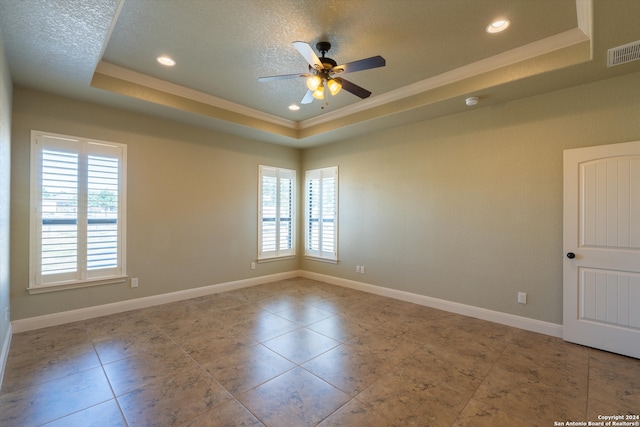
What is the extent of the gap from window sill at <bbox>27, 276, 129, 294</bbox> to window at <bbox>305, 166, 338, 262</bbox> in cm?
338

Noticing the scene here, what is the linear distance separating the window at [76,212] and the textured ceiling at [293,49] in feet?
2.40

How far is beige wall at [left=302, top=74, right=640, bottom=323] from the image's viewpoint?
3.29 m

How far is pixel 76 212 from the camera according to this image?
3678 mm

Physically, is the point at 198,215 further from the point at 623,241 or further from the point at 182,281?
the point at 623,241

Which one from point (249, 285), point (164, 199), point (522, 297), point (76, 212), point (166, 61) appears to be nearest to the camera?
point (166, 61)

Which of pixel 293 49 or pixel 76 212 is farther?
pixel 76 212

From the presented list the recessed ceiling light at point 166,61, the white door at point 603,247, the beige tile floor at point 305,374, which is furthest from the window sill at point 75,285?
the white door at point 603,247

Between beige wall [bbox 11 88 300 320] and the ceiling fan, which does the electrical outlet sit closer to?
the ceiling fan

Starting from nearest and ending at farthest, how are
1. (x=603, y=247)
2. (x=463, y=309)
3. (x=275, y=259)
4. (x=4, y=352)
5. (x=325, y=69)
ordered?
1. (x=4, y=352)
2. (x=325, y=69)
3. (x=603, y=247)
4. (x=463, y=309)
5. (x=275, y=259)

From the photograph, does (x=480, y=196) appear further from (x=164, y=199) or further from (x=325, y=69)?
(x=164, y=199)

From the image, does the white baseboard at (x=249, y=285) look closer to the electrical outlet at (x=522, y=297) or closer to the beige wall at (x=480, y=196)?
the beige wall at (x=480, y=196)

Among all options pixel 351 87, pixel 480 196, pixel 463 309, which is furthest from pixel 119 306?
pixel 480 196

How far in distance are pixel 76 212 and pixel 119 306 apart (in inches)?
55.2

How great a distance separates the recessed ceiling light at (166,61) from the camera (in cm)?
321
